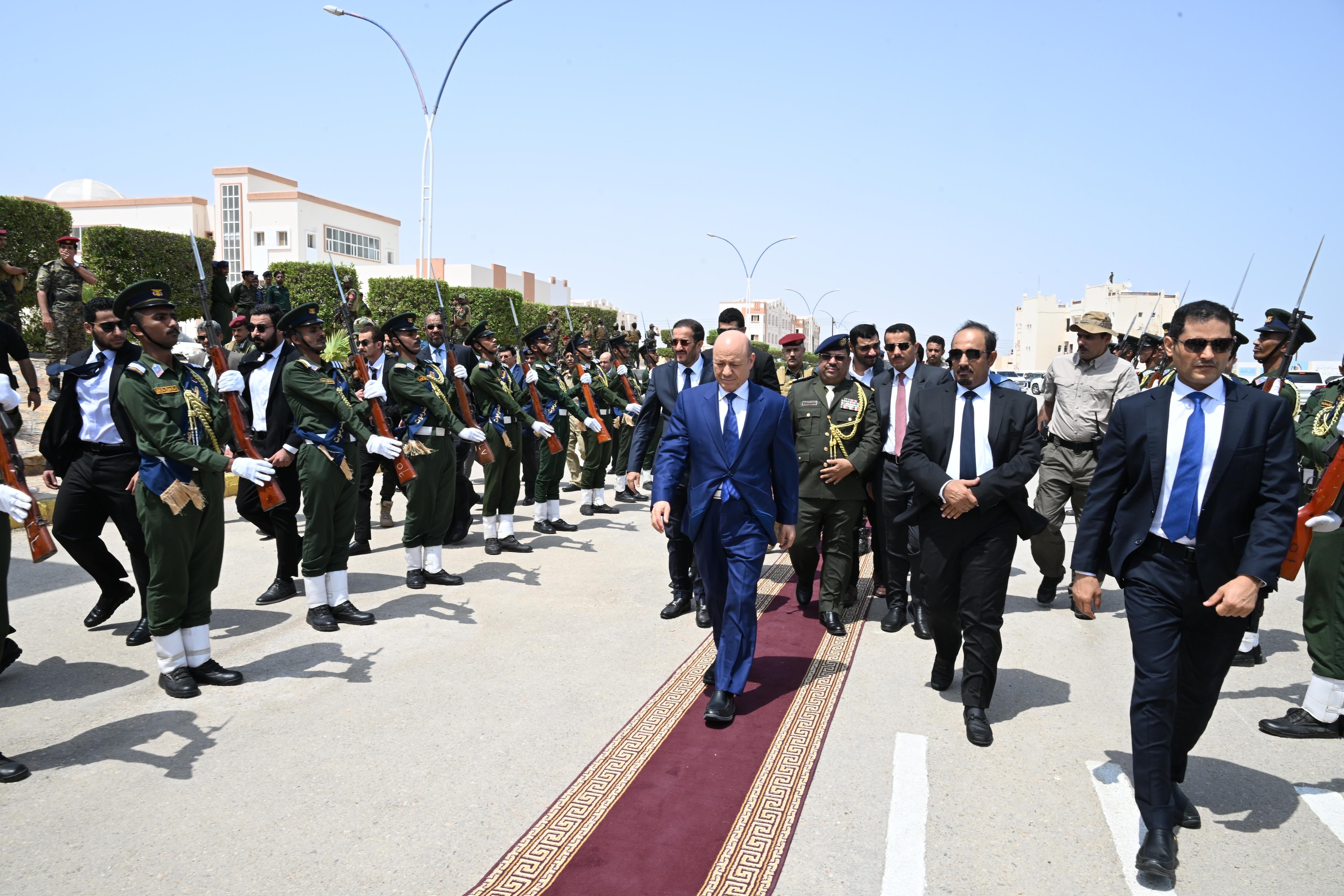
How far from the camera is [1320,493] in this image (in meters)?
4.12

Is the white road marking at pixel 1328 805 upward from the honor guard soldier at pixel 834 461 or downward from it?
downward

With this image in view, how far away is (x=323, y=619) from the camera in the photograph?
6.08 metres

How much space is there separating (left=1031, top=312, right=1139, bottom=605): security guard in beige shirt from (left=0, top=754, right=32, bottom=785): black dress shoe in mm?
6587

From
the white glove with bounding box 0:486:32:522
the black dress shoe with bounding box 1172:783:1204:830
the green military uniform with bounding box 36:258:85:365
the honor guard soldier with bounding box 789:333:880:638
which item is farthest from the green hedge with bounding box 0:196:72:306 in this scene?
the black dress shoe with bounding box 1172:783:1204:830

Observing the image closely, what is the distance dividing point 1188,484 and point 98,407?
6215 mm

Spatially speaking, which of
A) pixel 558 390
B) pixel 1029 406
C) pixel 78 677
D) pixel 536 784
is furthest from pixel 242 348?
pixel 1029 406

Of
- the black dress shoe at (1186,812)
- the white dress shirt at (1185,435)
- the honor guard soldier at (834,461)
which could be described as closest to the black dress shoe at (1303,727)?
the black dress shoe at (1186,812)

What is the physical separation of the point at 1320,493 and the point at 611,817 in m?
3.62

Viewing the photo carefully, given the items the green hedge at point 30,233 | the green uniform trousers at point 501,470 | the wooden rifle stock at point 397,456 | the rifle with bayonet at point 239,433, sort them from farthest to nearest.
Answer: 1. the green hedge at point 30,233
2. the green uniform trousers at point 501,470
3. the wooden rifle stock at point 397,456
4. the rifle with bayonet at point 239,433

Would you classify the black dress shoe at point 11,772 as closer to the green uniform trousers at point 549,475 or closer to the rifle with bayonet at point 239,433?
the rifle with bayonet at point 239,433

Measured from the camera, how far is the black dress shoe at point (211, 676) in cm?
500

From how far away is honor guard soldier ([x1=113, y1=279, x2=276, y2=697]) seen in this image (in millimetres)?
4676

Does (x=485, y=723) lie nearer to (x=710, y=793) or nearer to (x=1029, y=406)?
(x=710, y=793)

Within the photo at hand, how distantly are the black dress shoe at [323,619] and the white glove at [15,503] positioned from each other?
230cm
